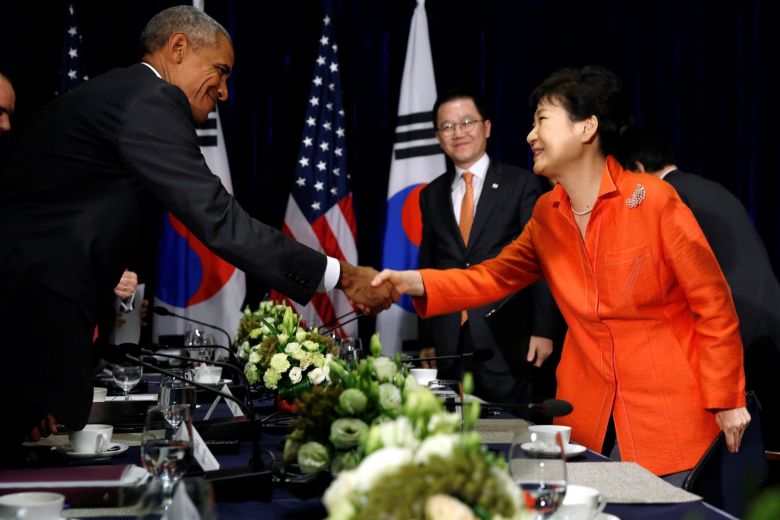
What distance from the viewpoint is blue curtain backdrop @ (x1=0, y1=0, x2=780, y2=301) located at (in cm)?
547

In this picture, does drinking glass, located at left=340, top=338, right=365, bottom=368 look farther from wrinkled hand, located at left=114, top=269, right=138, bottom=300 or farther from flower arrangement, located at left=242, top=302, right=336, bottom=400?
wrinkled hand, located at left=114, top=269, right=138, bottom=300

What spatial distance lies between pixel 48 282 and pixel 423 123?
3529mm

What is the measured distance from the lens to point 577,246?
97.2 inches

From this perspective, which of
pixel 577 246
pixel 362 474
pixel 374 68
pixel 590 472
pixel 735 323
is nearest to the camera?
pixel 362 474

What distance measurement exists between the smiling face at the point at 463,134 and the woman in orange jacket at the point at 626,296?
170 centimetres

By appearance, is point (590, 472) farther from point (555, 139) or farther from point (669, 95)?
point (669, 95)

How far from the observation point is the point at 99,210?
2111 mm

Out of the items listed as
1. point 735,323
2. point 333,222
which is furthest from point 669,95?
point 735,323

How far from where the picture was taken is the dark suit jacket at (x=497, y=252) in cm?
408

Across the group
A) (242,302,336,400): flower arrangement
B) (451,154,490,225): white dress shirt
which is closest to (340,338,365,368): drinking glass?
(242,302,336,400): flower arrangement

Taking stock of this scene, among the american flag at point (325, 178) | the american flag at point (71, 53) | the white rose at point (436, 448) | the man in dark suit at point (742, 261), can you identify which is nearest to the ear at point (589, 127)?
the man in dark suit at point (742, 261)

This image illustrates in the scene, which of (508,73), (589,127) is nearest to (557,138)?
(589,127)

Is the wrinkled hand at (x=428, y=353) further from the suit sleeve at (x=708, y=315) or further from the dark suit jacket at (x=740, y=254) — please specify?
the suit sleeve at (x=708, y=315)

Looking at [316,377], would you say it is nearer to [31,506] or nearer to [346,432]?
[346,432]
